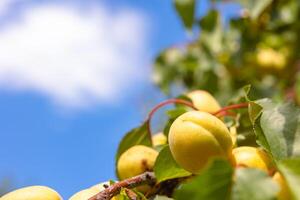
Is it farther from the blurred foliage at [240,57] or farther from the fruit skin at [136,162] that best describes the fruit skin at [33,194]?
the blurred foliage at [240,57]

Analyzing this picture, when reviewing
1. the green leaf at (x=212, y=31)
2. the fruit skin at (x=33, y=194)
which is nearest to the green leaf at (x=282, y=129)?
the fruit skin at (x=33, y=194)

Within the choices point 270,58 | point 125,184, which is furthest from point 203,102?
point 270,58

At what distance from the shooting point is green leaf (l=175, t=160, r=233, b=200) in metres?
0.49

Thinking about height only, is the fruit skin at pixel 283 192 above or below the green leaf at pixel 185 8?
below

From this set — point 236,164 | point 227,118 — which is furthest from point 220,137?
point 227,118

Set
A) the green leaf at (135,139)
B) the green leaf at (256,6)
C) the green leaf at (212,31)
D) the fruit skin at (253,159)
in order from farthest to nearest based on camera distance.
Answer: the green leaf at (212,31)
the green leaf at (256,6)
the green leaf at (135,139)
the fruit skin at (253,159)

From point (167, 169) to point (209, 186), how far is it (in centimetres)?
20

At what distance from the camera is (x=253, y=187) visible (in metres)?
0.48

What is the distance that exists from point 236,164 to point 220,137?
0.04 metres

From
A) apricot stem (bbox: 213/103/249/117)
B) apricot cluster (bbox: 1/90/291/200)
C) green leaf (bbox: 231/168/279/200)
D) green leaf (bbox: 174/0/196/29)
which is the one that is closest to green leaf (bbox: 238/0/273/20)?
green leaf (bbox: 174/0/196/29)

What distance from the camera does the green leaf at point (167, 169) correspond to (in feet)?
2.29

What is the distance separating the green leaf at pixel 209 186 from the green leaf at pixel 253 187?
0.01 meters

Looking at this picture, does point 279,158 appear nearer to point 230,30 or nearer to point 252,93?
point 252,93

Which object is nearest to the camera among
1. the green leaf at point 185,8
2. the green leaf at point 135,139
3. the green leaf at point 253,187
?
the green leaf at point 253,187
